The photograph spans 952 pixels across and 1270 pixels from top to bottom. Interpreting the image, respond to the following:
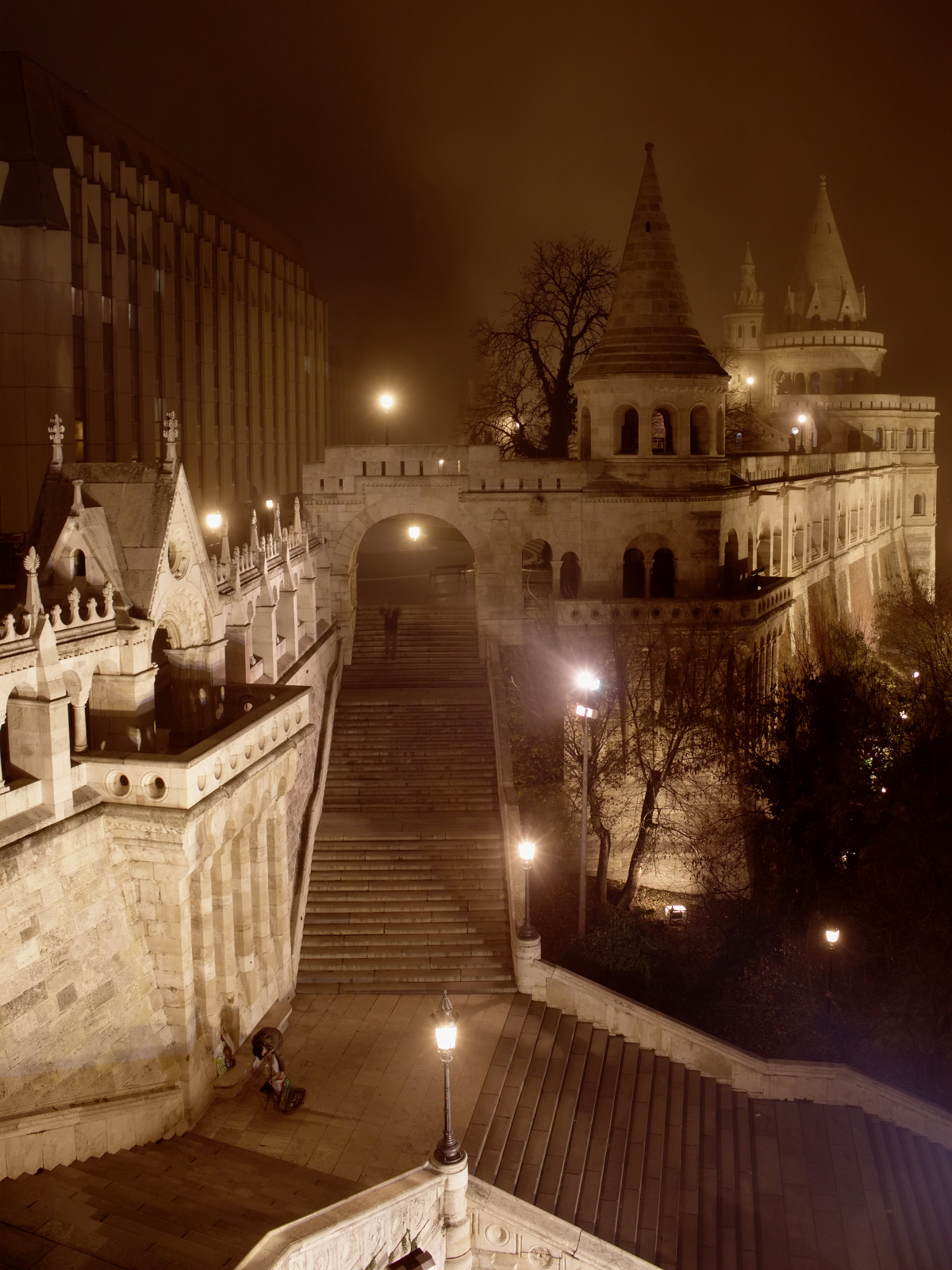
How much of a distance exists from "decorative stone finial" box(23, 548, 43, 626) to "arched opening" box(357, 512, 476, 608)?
62.7ft

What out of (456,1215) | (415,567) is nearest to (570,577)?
(415,567)

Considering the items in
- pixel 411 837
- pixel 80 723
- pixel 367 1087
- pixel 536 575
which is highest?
pixel 536 575

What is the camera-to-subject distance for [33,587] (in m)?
15.2

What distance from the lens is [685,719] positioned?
28875 mm

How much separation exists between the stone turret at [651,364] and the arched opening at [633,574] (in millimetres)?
2524

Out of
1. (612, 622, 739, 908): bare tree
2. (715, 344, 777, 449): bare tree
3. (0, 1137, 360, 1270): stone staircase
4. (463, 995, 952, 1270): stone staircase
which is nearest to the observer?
(0, 1137, 360, 1270): stone staircase

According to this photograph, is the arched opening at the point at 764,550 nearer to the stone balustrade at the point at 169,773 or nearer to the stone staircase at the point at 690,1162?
the stone staircase at the point at 690,1162

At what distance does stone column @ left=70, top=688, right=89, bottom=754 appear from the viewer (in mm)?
16797

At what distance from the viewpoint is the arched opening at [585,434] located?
33.4m

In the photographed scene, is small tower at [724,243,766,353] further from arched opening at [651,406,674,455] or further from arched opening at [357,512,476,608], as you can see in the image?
arched opening at [651,406,674,455]

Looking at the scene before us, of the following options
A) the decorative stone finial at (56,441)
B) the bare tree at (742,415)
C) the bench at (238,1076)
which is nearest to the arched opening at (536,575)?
the bare tree at (742,415)

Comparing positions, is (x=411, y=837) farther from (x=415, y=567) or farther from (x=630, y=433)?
(x=415, y=567)

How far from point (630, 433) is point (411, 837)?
1439 cm

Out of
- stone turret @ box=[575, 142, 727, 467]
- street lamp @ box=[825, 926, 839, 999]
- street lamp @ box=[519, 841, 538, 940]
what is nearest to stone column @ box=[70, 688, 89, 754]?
street lamp @ box=[519, 841, 538, 940]
